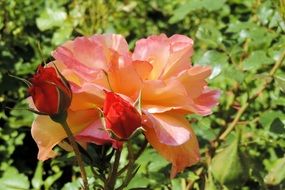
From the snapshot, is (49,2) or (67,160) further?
(49,2)

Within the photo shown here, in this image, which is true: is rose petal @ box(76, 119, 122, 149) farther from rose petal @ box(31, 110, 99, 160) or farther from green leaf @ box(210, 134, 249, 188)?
green leaf @ box(210, 134, 249, 188)

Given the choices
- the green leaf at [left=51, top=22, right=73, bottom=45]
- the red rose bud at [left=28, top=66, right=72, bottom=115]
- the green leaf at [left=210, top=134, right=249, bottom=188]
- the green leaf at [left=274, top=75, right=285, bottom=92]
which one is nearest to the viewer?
the red rose bud at [left=28, top=66, right=72, bottom=115]

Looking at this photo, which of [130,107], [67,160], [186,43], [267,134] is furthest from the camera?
[267,134]

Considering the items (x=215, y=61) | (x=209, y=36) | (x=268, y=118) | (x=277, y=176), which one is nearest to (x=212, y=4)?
(x=209, y=36)

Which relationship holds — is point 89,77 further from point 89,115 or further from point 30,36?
point 30,36

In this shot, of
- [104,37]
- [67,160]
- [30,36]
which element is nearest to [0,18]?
[30,36]

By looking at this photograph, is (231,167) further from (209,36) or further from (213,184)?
(209,36)

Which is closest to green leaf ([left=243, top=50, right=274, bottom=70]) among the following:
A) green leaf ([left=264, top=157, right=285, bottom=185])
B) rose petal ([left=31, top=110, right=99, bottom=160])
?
green leaf ([left=264, top=157, right=285, bottom=185])

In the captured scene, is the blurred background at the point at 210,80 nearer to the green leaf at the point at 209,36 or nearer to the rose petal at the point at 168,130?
the green leaf at the point at 209,36
